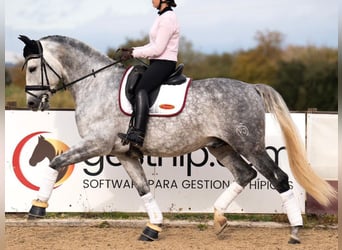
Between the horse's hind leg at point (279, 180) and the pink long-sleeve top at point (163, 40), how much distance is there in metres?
1.47

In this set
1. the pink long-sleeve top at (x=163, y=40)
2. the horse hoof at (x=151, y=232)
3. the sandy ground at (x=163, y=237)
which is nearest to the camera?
the pink long-sleeve top at (x=163, y=40)

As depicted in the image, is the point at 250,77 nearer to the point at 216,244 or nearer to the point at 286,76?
the point at 286,76

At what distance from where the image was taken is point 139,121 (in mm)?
6789

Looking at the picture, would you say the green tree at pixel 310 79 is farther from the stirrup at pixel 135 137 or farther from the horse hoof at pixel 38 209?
the horse hoof at pixel 38 209

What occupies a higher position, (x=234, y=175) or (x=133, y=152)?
(x=133, y=152)

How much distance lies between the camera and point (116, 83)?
7195mm

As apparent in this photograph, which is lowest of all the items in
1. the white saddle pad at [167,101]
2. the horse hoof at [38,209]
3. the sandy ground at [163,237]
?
the sandy ground at [163,237]

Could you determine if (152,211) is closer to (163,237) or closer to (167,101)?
(163,237)

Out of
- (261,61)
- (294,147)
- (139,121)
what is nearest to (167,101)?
(139,121)

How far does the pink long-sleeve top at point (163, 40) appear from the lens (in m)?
6.90

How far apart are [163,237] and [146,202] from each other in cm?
55

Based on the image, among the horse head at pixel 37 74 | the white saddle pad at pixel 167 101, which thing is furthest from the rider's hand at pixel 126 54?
the horse head at pixel 37 74

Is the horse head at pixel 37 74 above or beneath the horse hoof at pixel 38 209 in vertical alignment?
above

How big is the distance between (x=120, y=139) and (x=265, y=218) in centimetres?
293
